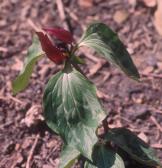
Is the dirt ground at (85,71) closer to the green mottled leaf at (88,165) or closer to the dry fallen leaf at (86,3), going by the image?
the dry fallen leaf at (86,3)

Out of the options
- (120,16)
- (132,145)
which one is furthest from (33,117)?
(120,16)

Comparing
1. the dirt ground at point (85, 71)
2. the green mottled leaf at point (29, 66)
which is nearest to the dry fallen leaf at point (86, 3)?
the dirt ground at point (85, 71)

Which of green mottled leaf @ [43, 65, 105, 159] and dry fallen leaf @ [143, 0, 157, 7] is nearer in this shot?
green mottled leaf @ [43, 65, 105, 159]

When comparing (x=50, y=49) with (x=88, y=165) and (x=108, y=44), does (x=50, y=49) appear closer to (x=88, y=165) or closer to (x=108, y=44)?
(x=108, y=44)

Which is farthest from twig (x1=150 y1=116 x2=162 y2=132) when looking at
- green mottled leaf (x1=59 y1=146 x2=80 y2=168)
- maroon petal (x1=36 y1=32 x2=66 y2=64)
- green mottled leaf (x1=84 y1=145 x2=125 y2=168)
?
maroon petal (x1=36 y1=32 x2=66 y2=64)

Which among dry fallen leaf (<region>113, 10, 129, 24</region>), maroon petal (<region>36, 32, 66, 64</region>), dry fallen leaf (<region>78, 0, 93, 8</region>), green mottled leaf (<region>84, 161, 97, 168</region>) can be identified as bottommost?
green mottled leaf (<region>84, 161, 97, 168</region>)

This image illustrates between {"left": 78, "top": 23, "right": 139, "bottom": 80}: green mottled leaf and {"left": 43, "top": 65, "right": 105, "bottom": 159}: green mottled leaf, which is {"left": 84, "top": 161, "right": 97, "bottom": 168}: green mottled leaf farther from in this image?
{"left": 78, "top": 23, "right": 139, "bottom": 80}: green mottled leaf

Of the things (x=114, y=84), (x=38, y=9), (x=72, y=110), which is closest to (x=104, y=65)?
(x=114, y=84)
